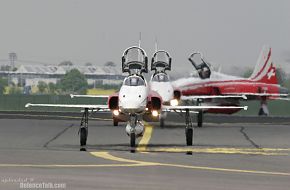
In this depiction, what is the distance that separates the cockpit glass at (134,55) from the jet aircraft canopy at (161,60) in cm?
754

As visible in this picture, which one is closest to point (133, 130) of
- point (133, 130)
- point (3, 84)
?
point (133, 130)

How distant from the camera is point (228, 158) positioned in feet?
72.5

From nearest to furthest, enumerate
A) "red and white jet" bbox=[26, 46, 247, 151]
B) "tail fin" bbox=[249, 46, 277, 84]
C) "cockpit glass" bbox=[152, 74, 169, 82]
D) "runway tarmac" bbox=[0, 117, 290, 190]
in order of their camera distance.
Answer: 1. "runway tarmac" bbox=[0, 117, 290, 190]
2. "red and white jet" bbox=[26, 46, 247, 151]
3. "cockpit glass" bbox=[152, 74, 169, 82]
4. "tail fin" bbox=[249, 46, 277, 84]

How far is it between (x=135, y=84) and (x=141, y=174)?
11460 millimetres

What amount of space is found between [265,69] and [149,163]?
57678 mm

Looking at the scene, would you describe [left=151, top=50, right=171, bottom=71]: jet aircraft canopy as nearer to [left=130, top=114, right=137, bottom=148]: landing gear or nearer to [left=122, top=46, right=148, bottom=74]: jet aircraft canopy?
[left=122, top=46, right=148, bottom=74]: jet aircraft canopy

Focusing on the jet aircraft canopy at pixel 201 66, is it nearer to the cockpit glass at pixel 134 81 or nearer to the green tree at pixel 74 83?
the cockpit glass at pixel 134 81

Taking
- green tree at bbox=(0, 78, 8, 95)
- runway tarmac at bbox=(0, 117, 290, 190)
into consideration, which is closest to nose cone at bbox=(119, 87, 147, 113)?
runway tarmac at bbox=(0, 117, 290, 190)

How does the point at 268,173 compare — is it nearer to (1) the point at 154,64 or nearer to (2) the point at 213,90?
(1) the point at 154,64

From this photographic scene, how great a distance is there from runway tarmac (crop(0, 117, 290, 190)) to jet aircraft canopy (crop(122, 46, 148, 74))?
8.80 feet

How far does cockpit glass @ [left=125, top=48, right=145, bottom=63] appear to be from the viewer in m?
32.0

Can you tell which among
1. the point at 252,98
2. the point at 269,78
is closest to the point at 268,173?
the point at 252,98

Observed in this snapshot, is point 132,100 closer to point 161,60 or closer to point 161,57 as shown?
point 161,57

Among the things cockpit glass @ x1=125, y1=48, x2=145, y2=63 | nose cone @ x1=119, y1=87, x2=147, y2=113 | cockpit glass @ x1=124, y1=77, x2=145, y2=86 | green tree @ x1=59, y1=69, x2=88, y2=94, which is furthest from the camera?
green tree @ x1=59, y1=69, x2=88, y2=94
